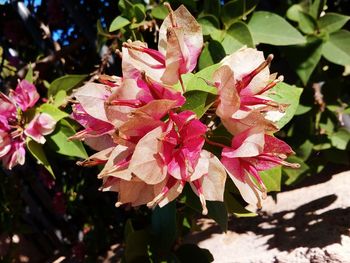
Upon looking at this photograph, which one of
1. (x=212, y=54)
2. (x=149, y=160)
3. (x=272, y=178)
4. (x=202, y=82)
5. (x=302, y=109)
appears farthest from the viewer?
(x=302, y=109)

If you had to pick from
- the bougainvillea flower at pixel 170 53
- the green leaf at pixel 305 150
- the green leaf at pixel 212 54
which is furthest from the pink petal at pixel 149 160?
the green leaf at pixel 305 150

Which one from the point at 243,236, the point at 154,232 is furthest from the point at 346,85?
the point at 154,232

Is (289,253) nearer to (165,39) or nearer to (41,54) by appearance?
(165,39)

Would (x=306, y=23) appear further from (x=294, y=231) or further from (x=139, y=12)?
(x=294, y=231)

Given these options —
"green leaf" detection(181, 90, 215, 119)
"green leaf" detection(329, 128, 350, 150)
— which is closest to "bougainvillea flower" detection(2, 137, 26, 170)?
"green leaf" detection(181, 90, 215, 119)

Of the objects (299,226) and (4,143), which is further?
(299,226)

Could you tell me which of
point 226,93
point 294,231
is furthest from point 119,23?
point 294,231
